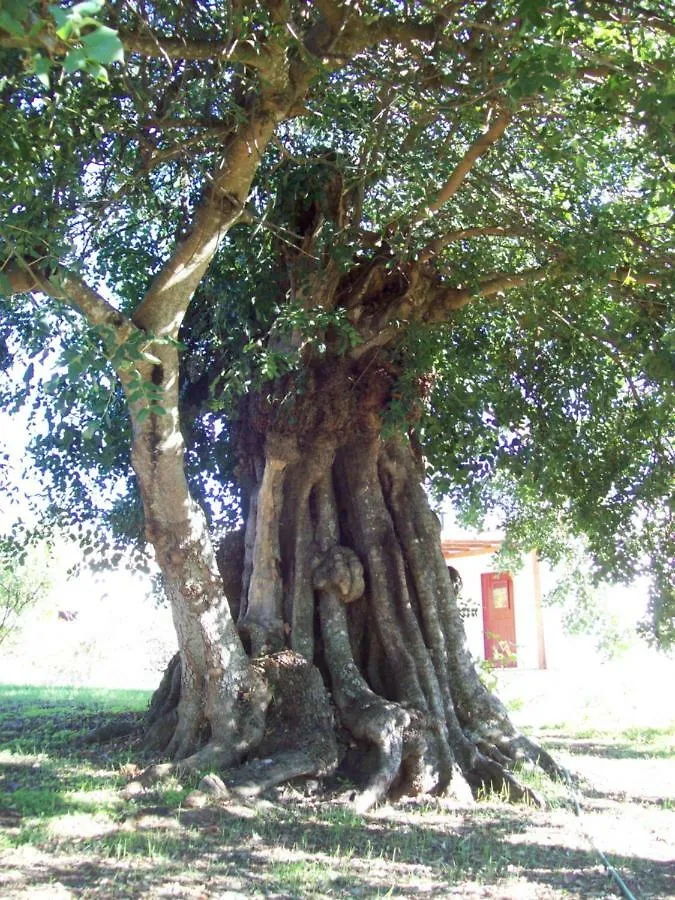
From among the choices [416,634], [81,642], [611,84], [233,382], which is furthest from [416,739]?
[81,642]

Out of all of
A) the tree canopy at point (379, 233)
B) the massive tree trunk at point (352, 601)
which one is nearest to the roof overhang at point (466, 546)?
the tree canopy at point (379, 233)

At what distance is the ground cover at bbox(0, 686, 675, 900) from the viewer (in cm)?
464

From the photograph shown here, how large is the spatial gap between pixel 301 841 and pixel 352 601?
3041 mm

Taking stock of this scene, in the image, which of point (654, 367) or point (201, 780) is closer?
point (201, 780)

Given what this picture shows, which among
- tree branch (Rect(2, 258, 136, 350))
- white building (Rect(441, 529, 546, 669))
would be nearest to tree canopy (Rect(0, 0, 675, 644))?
tree branch (Rect(2, 258, 136, 350))

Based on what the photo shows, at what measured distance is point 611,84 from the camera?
569 cm

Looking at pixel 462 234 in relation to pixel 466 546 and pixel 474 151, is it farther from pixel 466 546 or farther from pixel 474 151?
pixel 466 546

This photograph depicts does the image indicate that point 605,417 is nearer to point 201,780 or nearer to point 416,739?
point 416,739

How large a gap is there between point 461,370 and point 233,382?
2.65 m

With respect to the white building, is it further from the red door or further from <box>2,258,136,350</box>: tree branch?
<box>2,258,136,350</box>: tree branch

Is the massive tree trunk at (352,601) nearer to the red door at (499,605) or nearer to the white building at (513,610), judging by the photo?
the white building at (513,610)

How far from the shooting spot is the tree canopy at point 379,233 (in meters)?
6.10

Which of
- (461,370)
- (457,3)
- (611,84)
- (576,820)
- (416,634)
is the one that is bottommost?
(576,820)

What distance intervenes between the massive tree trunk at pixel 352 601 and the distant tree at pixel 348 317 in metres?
0.03
